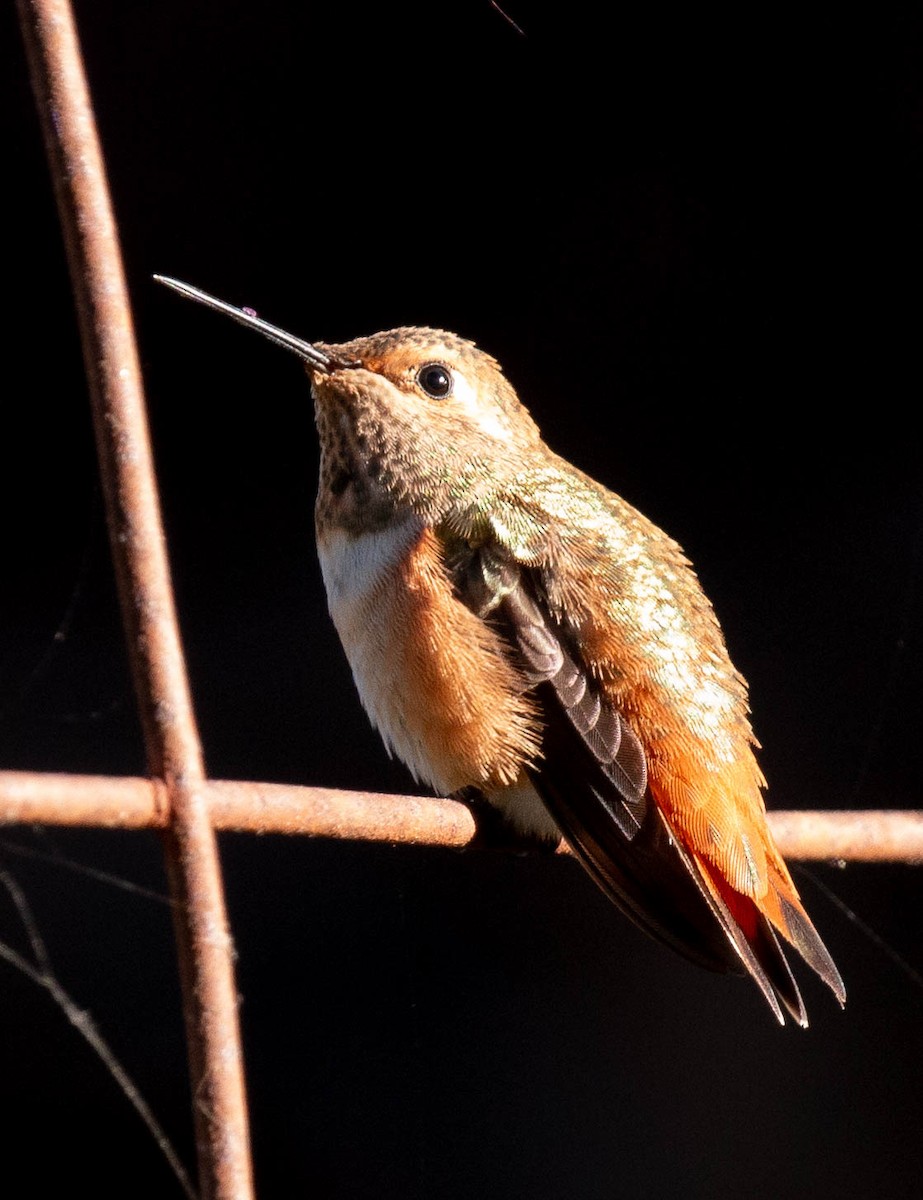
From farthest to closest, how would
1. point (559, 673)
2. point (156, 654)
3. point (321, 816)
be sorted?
point (559, 673) < point (321, 816) < point (156, 654)

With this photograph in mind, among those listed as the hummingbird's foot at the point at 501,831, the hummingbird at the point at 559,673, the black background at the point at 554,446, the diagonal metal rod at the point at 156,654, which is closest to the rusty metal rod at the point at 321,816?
the diagonal metal rod at the point at 156,654

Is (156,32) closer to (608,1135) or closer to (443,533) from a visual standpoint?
(443,533)

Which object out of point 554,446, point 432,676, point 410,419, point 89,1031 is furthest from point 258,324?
point 554,446

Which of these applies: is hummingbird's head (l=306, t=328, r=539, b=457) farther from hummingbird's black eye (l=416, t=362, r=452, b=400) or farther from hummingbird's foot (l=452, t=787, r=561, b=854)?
hummingbird's foot (l=452, t=787, r=561, b=854)

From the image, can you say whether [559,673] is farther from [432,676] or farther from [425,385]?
[425,385]

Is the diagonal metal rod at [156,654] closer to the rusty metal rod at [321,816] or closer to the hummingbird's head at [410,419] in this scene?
the rusty metal rod at [321,816]
